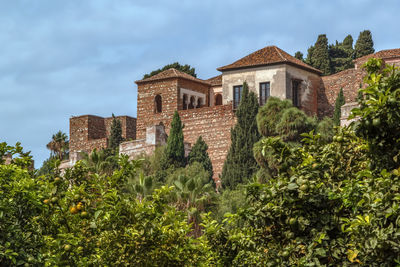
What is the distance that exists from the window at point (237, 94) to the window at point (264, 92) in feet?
4.50

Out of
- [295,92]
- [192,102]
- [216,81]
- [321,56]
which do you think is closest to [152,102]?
[192,102]

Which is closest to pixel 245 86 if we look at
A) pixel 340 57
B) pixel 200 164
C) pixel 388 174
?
pixel 200 164

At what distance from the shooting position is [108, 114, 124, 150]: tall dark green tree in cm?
4412

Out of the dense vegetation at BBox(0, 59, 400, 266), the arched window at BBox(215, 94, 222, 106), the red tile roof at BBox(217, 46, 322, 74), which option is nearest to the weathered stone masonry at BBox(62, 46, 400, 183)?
the red tile roof at BBox(217, 46, 322, 74)

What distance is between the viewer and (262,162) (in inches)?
1320

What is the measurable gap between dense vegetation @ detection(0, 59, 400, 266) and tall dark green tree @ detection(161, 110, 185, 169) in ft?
82.6

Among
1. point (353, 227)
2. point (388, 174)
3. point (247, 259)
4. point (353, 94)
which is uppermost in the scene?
point (353, 94)

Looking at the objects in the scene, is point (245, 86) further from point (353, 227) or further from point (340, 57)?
point (353, 227)

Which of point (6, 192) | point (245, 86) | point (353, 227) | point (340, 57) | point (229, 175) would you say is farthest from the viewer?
point (340, 57)

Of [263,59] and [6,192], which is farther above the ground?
[263,59]

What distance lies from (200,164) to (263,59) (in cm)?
678

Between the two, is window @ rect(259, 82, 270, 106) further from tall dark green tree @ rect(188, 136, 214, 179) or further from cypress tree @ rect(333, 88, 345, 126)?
tall dark green tree @ rect(188, 136, 214, 179)

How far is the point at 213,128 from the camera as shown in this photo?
39.8 metres

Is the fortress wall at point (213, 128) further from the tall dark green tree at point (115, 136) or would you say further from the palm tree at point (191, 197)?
the palm tree at point (191, 197)
